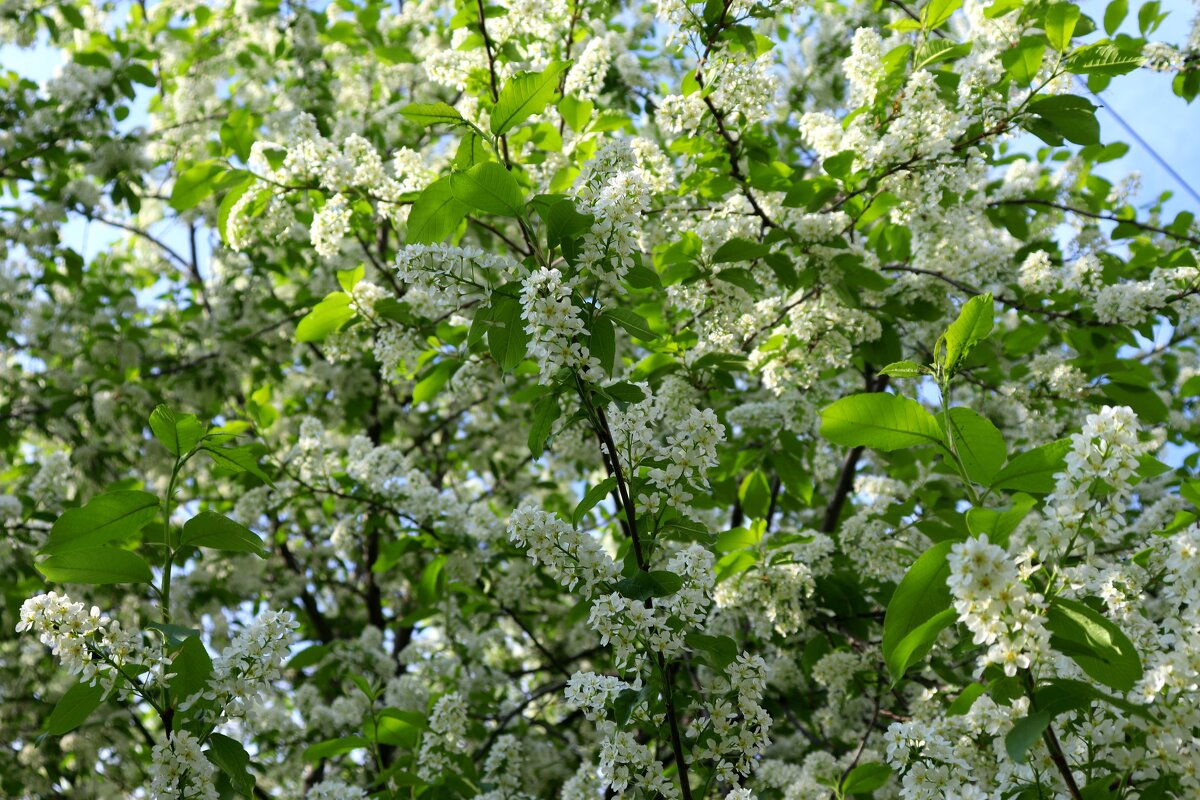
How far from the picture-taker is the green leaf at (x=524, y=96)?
2.74 m

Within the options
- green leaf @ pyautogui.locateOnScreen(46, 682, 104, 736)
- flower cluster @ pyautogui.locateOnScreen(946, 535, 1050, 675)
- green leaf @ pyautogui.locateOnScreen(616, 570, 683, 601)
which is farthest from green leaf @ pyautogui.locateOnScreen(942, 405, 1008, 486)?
green leaf @ pyautogui.locateOnScreen(46, 682, 104, 736)

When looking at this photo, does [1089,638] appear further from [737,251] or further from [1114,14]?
[1114,14]

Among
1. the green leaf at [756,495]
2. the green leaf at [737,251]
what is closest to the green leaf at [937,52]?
the green leaf at [737,251]

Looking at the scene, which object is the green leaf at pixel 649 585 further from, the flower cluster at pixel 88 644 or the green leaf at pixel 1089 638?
the flower cluster at pixel 88 644

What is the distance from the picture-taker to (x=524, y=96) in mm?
2756

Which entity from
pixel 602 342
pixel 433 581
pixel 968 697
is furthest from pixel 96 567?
pixel 433 581

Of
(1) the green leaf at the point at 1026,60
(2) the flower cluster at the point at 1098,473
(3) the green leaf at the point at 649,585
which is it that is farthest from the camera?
(1) the green leaf at the point at 1026,60

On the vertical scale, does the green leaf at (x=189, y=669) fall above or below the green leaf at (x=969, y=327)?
below

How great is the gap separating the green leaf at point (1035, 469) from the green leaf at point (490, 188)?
1.36 metres

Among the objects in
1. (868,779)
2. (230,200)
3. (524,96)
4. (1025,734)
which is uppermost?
(230,200)

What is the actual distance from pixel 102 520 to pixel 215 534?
0.83 ft

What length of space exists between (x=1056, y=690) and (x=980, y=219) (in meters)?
4.32

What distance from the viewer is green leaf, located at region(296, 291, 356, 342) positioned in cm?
427

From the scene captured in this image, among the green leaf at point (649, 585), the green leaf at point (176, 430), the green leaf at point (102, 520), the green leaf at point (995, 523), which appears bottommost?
the green leaf at point (995, 523)
